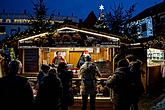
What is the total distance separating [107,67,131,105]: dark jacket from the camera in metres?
9.54

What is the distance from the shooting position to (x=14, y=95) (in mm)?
7238

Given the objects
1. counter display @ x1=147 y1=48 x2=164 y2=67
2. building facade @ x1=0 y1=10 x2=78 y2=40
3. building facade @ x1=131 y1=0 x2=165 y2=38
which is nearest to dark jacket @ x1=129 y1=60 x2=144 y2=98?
counter display @ x1=147 y1=48 x2=164 y2=67

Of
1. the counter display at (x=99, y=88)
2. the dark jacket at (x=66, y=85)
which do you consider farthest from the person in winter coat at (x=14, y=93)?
the counter display at (x=99, y=88)

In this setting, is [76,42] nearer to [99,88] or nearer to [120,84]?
[99,88]

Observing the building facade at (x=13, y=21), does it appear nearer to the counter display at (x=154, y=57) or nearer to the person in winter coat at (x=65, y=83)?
the counter display at (x=154, y=57)

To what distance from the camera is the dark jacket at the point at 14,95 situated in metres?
7.22

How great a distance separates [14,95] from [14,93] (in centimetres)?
4

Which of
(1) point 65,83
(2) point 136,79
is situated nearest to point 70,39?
(1) point 65,83

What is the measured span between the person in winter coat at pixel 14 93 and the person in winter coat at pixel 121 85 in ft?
9.60

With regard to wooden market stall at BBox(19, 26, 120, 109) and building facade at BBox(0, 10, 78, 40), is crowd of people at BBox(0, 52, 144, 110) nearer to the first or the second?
wooden market stall at BBox(19, 26, 120, 109)

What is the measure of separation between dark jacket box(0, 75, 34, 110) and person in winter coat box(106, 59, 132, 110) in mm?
2949

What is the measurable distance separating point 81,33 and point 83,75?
2763mm

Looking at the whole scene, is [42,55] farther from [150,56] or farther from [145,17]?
[145,17]

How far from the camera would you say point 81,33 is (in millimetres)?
15359
